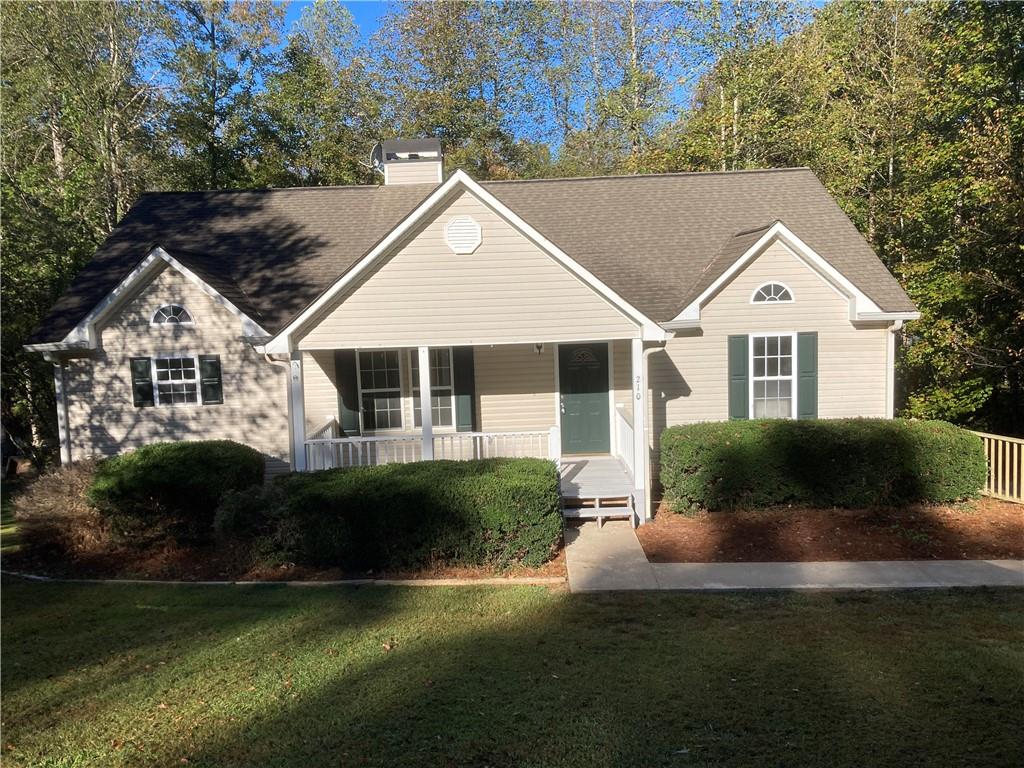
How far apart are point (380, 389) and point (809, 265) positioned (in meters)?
8.18

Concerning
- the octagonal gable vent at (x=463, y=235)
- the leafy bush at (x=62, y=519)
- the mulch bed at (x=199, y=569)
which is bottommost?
the mulch bed at (x=199, y=569)

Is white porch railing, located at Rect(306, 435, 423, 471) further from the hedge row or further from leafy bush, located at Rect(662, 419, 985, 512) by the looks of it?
leafy bush, located at Rect(662, 419, 985, 512)

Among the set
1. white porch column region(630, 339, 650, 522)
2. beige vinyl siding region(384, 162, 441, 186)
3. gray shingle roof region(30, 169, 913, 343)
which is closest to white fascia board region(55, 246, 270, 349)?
gray shingle roof region(30, 169, 913, 343)

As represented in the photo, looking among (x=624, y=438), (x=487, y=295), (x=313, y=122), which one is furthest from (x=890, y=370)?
(x=313, y=122)

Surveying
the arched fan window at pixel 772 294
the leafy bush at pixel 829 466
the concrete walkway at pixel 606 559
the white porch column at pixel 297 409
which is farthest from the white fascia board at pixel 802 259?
the white porch column at pixel 297 409

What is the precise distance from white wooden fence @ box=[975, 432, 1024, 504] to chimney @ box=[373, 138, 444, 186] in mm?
12463

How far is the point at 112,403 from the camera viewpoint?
12500 millimetres

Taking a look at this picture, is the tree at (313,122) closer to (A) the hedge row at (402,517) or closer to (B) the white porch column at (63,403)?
(B) the white porch column at (63,403)

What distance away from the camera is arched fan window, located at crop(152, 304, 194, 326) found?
12.4 m

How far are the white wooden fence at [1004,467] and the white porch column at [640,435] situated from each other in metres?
5.38

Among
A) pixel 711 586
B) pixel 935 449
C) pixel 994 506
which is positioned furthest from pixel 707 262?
pixel 711 586

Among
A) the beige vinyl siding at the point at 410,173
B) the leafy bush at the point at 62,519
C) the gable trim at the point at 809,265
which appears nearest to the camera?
the leafy bush at the point at 62,519

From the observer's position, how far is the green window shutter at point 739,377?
40.7ft

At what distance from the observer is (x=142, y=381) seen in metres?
12.4
